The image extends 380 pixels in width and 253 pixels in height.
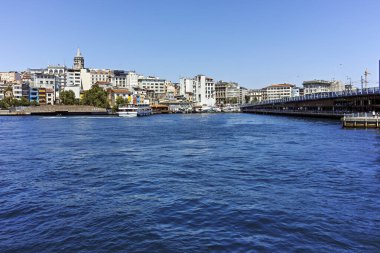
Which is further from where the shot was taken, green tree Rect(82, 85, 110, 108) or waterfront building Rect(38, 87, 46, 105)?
waterfront building Rect(38, 87, 46, 105)

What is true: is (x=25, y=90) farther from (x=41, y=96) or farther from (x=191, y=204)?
(x=191, y=204)

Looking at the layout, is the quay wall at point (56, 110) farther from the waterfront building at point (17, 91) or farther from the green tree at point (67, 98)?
the waterfront building at point (17, 91)

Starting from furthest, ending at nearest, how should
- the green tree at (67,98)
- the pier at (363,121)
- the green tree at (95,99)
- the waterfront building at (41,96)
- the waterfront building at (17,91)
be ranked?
the waterfront building at (41,96), the green tree at (95,99), the waterfront building at (17,91), the green tree at (67,98), the pier at (363,121)

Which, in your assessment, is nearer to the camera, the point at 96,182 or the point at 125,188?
the point at 125,188

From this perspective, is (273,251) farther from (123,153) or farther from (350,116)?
(350,116)

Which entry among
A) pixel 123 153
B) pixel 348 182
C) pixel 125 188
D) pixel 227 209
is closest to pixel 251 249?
pixel 227 209

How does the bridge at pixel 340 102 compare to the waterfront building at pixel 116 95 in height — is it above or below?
below

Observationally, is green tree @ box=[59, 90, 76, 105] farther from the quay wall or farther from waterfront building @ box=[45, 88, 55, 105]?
waterfront building @ box=[45, 88, 55, 105]

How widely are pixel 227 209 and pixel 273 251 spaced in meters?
4.76

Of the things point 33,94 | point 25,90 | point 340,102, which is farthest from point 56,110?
point 340,102

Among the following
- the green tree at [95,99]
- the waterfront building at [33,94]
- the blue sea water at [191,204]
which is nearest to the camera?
the blue sea water at [191,204]

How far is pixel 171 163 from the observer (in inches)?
1185

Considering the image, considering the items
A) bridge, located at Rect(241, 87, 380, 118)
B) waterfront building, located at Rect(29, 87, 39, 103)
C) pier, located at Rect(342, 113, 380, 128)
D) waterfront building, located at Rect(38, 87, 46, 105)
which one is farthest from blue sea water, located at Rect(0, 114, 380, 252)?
waterfront building, located at Rect(38, 87, 46, 105)

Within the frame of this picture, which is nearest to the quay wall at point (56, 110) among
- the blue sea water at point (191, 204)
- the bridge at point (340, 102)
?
the bridge at point (340, 102)
